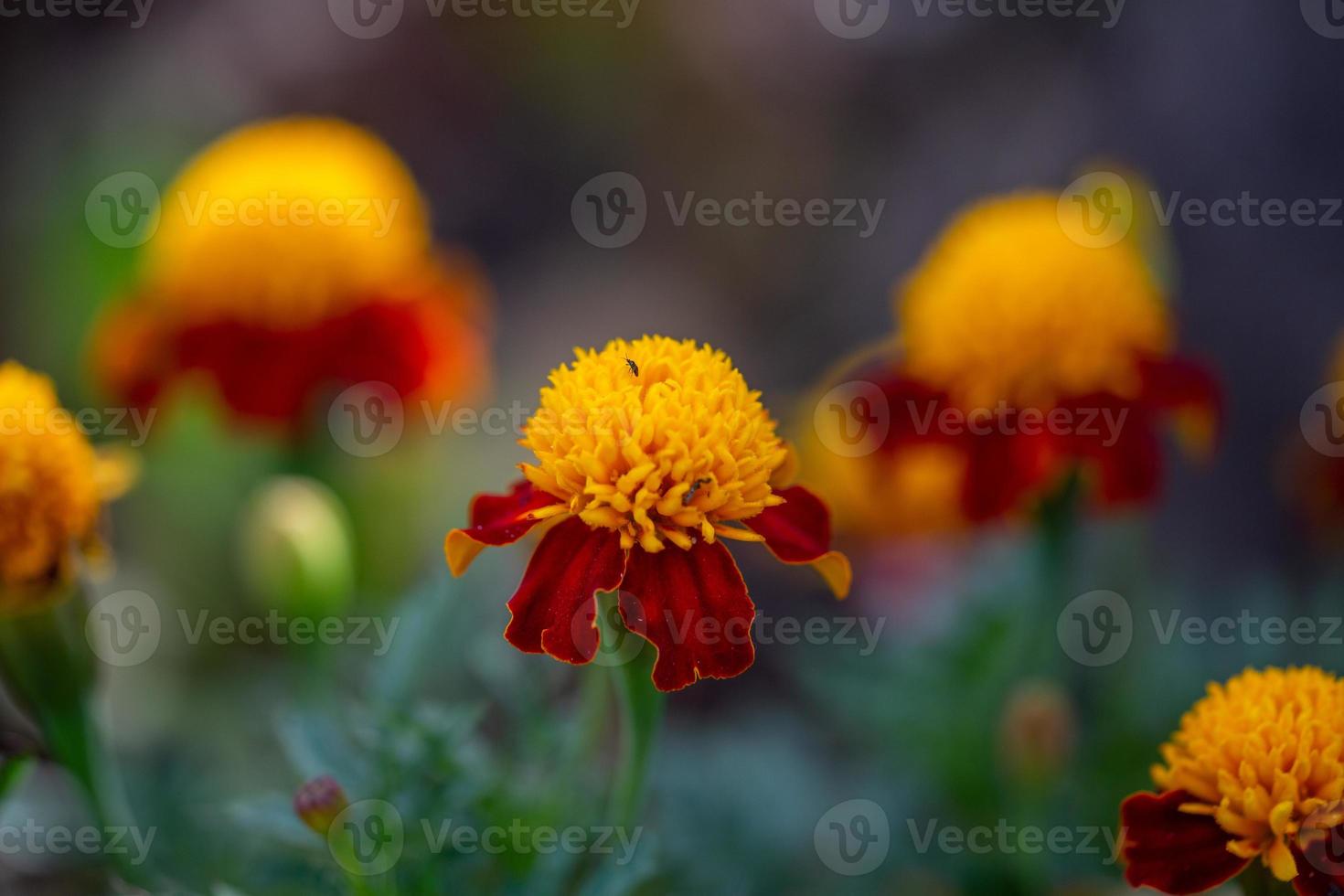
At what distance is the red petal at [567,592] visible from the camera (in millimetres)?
832

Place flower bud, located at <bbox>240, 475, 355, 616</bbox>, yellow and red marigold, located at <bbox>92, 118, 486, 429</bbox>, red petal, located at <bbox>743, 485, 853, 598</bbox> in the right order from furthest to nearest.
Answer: yellow and red marigold, located at <bbox>92, 118, 486, 429</bbox> → flower bud, located at <bbox>240, 475, 355, 616</bbox> → red petal, located at <bbox>743, 485, 853, 598</bbox>

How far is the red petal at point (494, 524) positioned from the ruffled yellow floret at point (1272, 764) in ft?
1.60

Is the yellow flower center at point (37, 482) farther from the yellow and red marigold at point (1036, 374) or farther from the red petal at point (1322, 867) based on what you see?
the red petal at point (1322, 867)

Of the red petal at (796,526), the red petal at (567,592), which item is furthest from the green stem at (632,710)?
the red petal at (796,526)

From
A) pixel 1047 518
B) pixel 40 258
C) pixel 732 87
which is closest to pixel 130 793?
pixel 1047 518

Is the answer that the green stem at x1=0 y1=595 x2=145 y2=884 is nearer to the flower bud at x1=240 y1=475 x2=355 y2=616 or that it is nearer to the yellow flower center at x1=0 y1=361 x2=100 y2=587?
the yellow flower center at x1=0 y1=361 x2=100 y2=587

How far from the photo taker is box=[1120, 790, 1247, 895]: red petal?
84cm

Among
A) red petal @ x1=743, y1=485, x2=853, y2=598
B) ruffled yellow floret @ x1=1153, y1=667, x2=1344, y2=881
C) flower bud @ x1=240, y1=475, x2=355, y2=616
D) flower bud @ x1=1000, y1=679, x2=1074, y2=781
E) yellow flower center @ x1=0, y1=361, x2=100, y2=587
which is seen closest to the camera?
ruffled yellow floret @ x1=1153, y1=667, x2=1344, y2=881

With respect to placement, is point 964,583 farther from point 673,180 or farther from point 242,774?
point 673,180

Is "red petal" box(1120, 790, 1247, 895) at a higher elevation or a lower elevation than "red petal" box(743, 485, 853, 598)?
lower

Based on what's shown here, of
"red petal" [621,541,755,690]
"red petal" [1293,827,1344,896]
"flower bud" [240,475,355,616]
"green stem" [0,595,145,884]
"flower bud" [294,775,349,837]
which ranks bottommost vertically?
"green stem" [0,595,145,884]

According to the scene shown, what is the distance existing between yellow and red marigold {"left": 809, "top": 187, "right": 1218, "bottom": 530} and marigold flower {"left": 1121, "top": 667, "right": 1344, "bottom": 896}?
0.44 m

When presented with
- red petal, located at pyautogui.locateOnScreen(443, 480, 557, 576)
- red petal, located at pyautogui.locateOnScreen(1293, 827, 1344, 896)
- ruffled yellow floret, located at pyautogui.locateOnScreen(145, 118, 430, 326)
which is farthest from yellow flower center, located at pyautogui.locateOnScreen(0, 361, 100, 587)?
red petal, located at pyautogui.locateOnScreen(1293, 827, 1344, 896)

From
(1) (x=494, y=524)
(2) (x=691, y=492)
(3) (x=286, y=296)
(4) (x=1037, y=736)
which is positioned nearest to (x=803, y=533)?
(2) (x=691, y=492)
